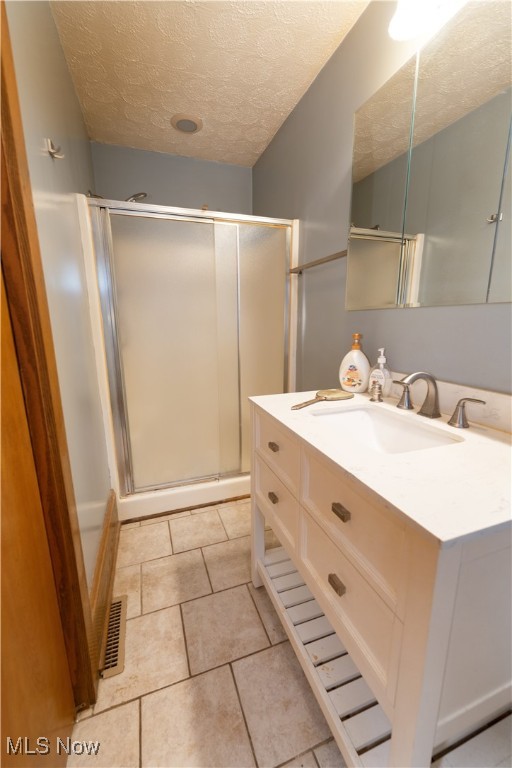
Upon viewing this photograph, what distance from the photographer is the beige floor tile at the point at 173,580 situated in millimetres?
1273

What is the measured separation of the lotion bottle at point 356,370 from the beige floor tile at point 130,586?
1.25 m

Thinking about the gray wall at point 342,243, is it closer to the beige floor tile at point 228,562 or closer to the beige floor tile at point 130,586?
the beige floor tile at point 228,562

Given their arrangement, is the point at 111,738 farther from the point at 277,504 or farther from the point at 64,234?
the point at 64,234

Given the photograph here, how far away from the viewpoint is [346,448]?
0.70 meters

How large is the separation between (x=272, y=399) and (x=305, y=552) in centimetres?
50

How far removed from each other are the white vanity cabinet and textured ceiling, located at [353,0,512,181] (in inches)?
41.1

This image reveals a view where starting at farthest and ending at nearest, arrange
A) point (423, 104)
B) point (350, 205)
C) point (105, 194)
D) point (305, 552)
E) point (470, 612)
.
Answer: point (105, 194) → point (350, 205) → point (423, 104) → point (305, 552) → point (470, 612)

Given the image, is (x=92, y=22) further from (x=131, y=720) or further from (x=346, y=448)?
(x=131, y=720)

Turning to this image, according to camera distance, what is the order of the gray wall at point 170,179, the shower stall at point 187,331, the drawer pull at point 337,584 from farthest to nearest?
1. the gray wall at point 170,179
2. the shower stall at point 187,331
3. the drawer pull at point 337,584

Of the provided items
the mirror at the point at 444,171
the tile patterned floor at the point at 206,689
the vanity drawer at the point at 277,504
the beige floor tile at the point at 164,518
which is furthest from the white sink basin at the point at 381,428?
the beige floor tile at the point at 164,518

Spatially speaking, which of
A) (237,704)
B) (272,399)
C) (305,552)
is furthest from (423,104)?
(237,704)

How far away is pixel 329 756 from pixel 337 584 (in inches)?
20.7

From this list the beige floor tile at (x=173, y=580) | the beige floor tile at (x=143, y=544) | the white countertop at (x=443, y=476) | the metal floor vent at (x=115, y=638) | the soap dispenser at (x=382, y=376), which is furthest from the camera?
the beige floor tile at (x=143, y=544)

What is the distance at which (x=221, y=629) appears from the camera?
114 cm
